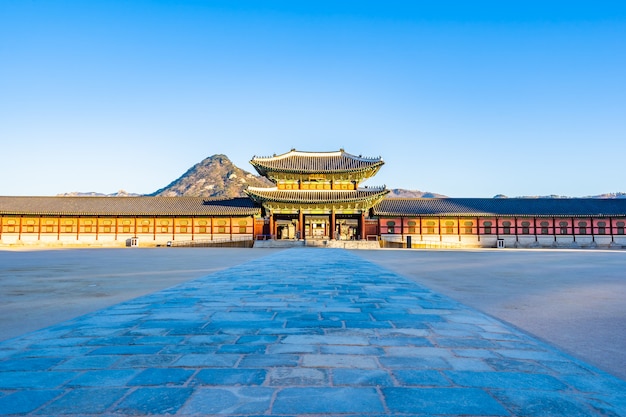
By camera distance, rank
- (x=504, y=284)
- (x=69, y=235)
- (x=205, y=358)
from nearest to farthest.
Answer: (x=205, y=358) → (x=504, y=284) → (x=69, y=235)

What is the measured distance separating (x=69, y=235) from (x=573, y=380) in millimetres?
41339

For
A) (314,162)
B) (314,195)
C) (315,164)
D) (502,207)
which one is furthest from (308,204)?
(502,207)

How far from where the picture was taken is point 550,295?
22.1ft

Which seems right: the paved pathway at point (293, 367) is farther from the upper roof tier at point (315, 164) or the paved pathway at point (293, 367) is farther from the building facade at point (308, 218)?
the upper roof tier at point (315, 164)

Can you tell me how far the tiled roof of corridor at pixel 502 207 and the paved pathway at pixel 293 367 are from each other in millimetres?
32361

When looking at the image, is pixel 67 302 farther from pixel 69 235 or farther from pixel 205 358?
pixel 69 235

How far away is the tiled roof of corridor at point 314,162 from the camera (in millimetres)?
34656

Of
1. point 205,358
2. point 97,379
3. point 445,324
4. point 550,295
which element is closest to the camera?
point 97,379

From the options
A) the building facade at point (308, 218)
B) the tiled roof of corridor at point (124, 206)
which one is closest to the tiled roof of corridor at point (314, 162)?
the building facade at point (308, 218)

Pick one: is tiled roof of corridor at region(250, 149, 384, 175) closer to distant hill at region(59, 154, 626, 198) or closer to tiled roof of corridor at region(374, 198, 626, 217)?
tiled roof of corridor at region(374, 198, 626, 217)

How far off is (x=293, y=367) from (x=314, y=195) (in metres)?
32.1

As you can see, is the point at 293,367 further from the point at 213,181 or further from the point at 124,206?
the point at 213,181

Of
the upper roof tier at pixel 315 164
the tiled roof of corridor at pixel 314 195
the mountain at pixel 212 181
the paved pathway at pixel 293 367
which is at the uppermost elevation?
the mountain at pixel 212 181

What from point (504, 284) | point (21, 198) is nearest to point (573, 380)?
point (504, 284)
